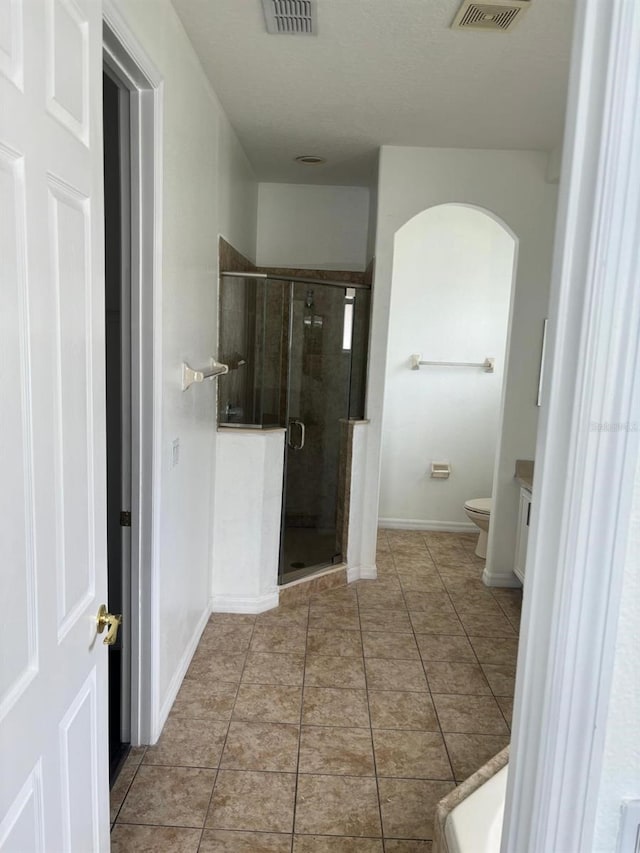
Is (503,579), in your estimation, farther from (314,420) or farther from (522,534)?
(314,420)

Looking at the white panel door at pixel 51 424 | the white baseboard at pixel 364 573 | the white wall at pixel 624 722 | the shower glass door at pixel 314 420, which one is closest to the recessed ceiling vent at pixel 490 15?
the white panel door at pixel 51 424

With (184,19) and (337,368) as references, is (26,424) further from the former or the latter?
(337,368)

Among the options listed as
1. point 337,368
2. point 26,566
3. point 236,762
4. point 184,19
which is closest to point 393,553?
point 337,368

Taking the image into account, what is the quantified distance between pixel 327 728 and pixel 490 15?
2.70m

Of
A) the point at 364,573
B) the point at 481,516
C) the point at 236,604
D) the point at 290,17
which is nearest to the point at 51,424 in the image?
the point at 290,17

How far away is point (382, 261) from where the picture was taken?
12.5 feet

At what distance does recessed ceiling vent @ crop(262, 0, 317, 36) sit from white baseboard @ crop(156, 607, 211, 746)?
2591 millimetres

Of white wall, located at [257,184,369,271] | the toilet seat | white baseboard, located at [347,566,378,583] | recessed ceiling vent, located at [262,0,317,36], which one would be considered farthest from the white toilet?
recessed ceiling vent, located at [262,0,317,36]

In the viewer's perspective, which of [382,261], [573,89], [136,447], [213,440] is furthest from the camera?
[382,261]

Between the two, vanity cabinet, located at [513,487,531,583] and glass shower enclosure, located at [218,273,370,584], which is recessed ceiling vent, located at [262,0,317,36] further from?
vanity cabinet, located at [513,487,531,583]

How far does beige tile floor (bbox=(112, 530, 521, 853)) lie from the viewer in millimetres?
2031

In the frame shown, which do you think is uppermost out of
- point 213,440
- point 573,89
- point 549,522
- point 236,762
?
point 573,89

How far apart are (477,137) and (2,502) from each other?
3.35 metres

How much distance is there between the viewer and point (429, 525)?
529 cm
